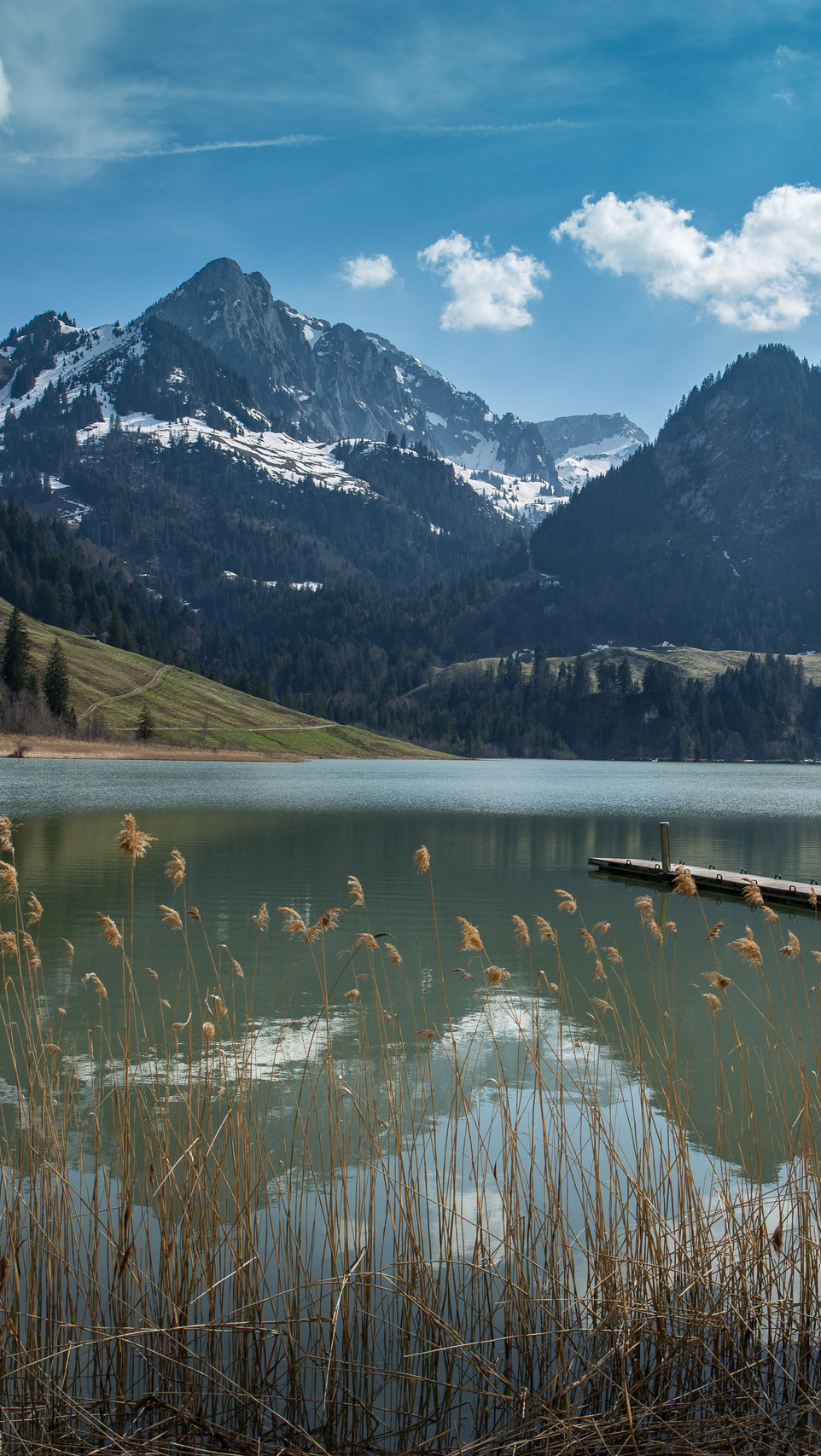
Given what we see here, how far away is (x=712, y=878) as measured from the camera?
37.5 m

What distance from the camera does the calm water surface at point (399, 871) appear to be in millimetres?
20969

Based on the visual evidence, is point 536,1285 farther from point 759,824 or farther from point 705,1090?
point 759,824

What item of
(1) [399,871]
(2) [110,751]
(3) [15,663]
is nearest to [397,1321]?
(1) [399,871]

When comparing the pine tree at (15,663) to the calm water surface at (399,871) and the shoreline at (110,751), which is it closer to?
the shoreline at (110,751)

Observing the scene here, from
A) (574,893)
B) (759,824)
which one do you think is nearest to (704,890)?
(574,893)

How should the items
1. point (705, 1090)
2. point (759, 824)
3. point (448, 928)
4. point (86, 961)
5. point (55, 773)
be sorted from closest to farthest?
point (705, 1090)
point (86, 961)
point (448, 928)
point (759, 824)
point (55, 773)

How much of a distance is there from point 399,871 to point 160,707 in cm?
13869

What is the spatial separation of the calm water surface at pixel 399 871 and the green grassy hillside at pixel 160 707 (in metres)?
63.7

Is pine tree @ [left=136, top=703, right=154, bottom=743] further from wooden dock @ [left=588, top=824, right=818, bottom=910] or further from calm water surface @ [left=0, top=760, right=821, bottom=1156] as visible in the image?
wooden dock @ [left=588, top=824, right=818, bottom=910]

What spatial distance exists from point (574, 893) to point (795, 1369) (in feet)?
98.3

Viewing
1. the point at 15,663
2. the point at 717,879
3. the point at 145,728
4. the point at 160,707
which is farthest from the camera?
the point at 160,707

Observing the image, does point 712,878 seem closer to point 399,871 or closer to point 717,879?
point 717,879

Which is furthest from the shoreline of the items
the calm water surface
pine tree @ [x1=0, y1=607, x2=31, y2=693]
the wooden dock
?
the wooden dock

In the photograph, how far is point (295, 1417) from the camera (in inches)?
248
